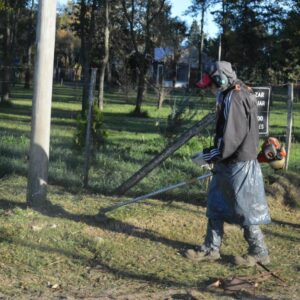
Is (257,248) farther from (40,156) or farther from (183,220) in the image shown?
(40,156)

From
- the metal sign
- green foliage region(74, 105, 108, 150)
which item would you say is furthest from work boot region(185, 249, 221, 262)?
green foliage region(74, 105, 108, 150)

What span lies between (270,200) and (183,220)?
5.17ft

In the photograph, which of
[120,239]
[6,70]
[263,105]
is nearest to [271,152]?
[120,239]

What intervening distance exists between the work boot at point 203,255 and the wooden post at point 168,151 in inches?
72.0

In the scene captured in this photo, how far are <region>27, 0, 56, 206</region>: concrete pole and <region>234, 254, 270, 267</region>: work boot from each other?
2390 mm

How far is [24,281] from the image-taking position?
4.62 metres

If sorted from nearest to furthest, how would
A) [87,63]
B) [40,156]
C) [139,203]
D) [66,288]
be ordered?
[66,288], [40,156], [139,203], [87,63]

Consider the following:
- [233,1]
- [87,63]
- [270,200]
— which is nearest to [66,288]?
[270,200]

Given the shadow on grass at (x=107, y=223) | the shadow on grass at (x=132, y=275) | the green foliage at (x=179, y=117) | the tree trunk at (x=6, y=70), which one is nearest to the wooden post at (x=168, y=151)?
the shadow on grass at (x=107, y=223)

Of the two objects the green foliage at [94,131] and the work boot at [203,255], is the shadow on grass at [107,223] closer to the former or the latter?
the work boot at [203,255]

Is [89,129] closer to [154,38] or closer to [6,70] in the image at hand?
[6,70]

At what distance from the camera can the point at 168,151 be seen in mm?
6957

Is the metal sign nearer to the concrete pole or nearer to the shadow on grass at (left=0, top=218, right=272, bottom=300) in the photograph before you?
the concrete pole

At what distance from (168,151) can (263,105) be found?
1.69 metres
